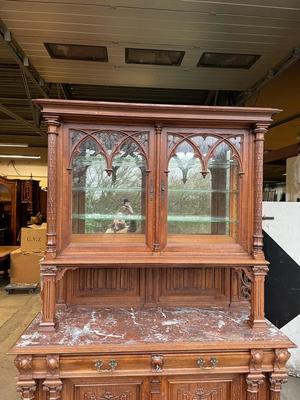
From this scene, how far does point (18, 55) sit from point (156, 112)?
1.42 meters

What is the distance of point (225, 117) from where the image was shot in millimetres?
1643

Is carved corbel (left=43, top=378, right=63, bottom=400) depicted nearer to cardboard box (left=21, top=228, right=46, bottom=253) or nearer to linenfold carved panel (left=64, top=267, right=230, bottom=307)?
linenfold carved panel (left=64, top=267, right=230, bottom=307)

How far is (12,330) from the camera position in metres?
3.41

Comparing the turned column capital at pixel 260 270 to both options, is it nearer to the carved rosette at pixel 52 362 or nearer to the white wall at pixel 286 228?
the white wall at pixel 286 228

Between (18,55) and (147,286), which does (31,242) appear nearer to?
(18,55)

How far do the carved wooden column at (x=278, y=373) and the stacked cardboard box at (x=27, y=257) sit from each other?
3981 mm

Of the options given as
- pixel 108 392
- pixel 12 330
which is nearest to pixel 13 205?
pixel 12 330

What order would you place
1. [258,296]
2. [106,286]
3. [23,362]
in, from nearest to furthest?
[23,362] < [258,296] < [106,286]

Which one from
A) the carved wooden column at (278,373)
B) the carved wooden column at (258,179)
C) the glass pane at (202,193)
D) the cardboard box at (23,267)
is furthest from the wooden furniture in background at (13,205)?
the carved wooden column at (278,373)

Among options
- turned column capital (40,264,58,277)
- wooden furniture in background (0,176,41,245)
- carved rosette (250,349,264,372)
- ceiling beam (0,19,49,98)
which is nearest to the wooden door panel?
carved rosette (250,349,264,372)

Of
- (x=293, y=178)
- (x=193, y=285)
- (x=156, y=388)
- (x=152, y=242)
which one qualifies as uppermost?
(x=293, y=178)

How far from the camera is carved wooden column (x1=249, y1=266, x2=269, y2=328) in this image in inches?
65.6

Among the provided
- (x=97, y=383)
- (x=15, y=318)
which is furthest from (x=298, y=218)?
(x=15, y=318)

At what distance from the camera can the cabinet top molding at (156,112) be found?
1571mm
